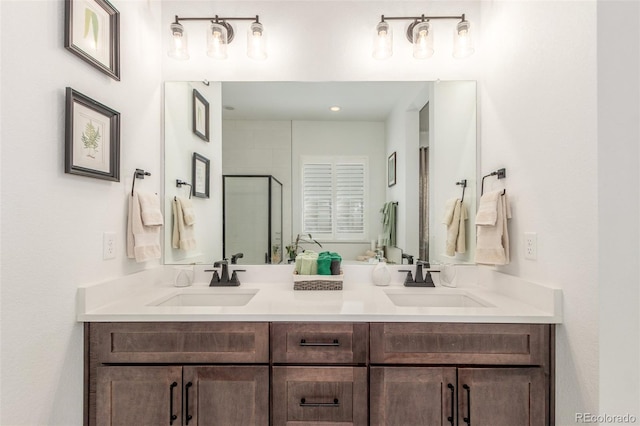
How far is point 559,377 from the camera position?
52.4 inches

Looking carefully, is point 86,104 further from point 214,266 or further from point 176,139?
point 214,266

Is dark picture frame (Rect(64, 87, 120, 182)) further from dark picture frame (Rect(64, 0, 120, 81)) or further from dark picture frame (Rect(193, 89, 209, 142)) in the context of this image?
dark picture frame (Rect(193, 89, 209, 142))

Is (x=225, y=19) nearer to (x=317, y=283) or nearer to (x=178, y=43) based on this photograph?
(x=178, y=43)

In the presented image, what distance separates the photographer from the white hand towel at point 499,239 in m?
1.65

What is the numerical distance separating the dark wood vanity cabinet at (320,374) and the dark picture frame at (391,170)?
888 mm

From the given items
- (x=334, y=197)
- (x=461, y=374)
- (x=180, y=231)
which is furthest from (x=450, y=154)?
(x=180, y=231)

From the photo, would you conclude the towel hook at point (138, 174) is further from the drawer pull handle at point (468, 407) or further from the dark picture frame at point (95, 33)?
the drawer pull handle at point (468, 407)

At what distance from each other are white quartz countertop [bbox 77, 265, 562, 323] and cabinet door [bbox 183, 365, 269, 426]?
22 centimetres

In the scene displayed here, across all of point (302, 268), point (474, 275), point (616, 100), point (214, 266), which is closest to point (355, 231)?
point (302, 268)

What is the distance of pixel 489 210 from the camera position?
5.54 ft

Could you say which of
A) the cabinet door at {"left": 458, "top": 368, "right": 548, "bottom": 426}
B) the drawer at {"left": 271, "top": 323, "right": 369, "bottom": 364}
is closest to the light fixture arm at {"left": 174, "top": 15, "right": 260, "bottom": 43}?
the drawer at {"left": 271, "top": 323, "right": 369, "bottom": 364}

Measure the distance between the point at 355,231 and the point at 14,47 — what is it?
64.1 inches

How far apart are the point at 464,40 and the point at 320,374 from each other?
5.94ft

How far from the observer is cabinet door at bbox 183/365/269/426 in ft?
4.50
